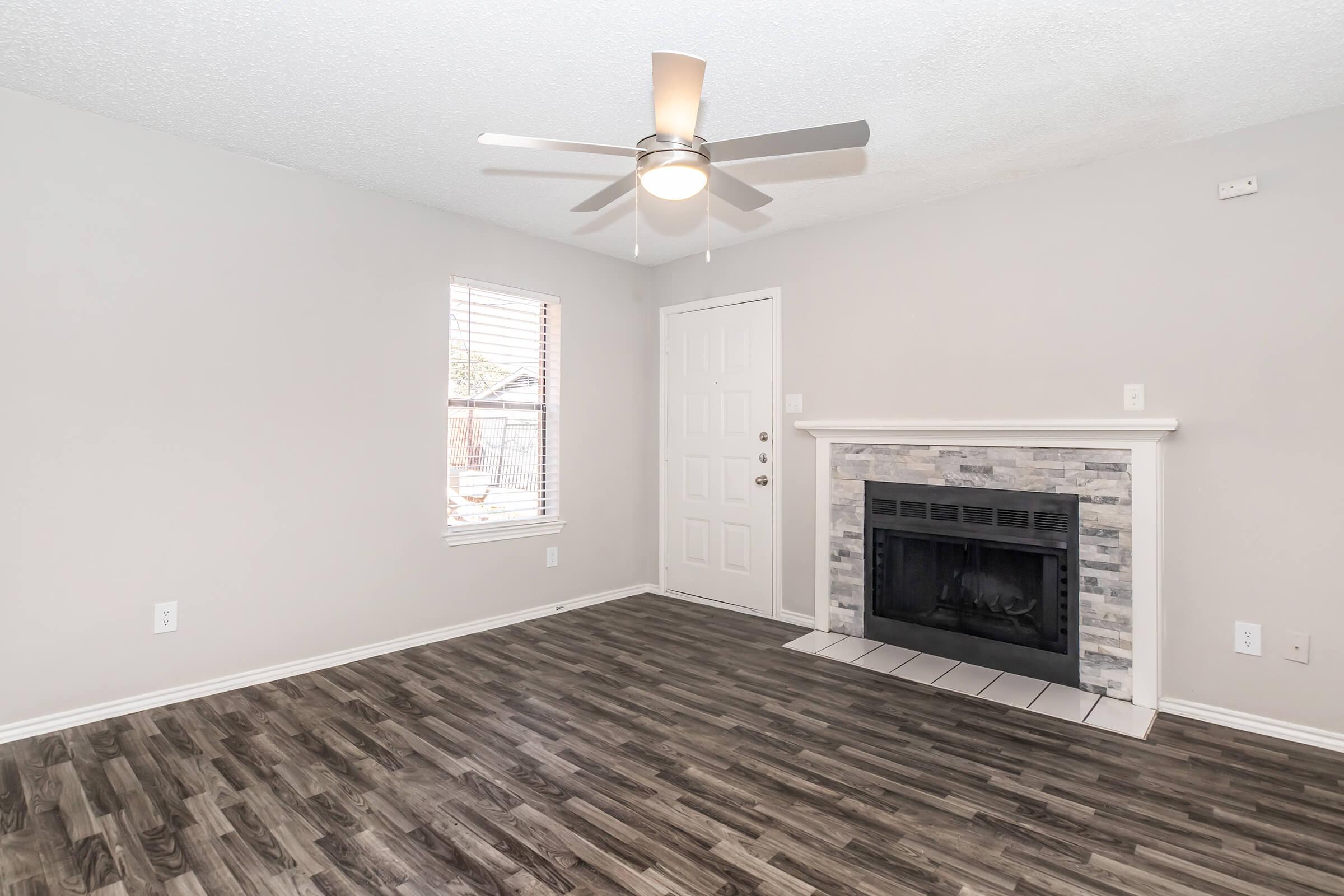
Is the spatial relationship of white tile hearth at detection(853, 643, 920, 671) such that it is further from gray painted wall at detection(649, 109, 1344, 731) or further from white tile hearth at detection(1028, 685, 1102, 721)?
gray painted wall at detection(649, 109, 1344, 731)

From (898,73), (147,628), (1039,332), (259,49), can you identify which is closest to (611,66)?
(898,73)

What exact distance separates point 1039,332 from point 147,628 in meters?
4.42

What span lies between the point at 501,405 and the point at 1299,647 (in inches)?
164

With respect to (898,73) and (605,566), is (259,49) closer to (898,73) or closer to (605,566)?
(898,73)

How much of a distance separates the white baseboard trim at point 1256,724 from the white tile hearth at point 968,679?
69cm

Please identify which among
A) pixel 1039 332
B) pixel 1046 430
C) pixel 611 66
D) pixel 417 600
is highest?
pixel 611 66

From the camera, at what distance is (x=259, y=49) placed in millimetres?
2361

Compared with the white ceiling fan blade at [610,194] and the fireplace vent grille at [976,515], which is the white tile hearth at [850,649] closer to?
the fireplace vent grille at [976,515]

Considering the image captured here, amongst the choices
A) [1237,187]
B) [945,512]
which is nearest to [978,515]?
[945,512]

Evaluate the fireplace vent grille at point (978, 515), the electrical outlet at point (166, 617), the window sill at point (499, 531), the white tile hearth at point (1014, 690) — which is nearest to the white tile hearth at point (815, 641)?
the white tile hearth at point (1014, 690)

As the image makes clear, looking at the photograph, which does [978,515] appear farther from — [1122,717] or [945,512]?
[1122,717]

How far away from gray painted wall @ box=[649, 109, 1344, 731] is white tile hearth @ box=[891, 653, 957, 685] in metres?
0.94

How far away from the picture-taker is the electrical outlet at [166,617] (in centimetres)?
302

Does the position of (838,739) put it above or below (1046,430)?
below
